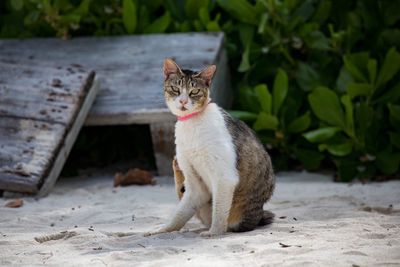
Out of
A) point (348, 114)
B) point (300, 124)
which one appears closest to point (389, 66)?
point (348, 114)

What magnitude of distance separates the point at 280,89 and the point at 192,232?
2491 millimetres

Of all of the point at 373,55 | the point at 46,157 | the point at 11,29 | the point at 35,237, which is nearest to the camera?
the point at 35,237

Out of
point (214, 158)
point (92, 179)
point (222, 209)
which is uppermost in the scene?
point (214, 158)

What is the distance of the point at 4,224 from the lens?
15.3 ft

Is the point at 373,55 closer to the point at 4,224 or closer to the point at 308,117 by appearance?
the point at 308,117

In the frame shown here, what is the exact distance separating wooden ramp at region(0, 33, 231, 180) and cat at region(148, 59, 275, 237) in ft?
6.05

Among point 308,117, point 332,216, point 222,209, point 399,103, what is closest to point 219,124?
point 222,209

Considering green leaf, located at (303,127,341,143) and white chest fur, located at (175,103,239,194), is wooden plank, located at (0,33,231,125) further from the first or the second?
white chest fur, located at (175,103,239,194)

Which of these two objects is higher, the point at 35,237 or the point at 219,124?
the point at 219,124

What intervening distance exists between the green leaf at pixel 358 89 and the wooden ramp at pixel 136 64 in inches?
47.1

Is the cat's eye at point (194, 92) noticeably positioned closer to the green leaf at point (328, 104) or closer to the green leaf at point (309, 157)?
the green leaf at point (328, 104)

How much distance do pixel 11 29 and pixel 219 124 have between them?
4.03 m

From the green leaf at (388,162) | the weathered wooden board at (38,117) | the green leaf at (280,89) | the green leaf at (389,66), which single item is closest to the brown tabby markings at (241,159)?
the weathered wooden board at (38,117)

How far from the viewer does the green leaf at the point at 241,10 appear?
22.9ft
